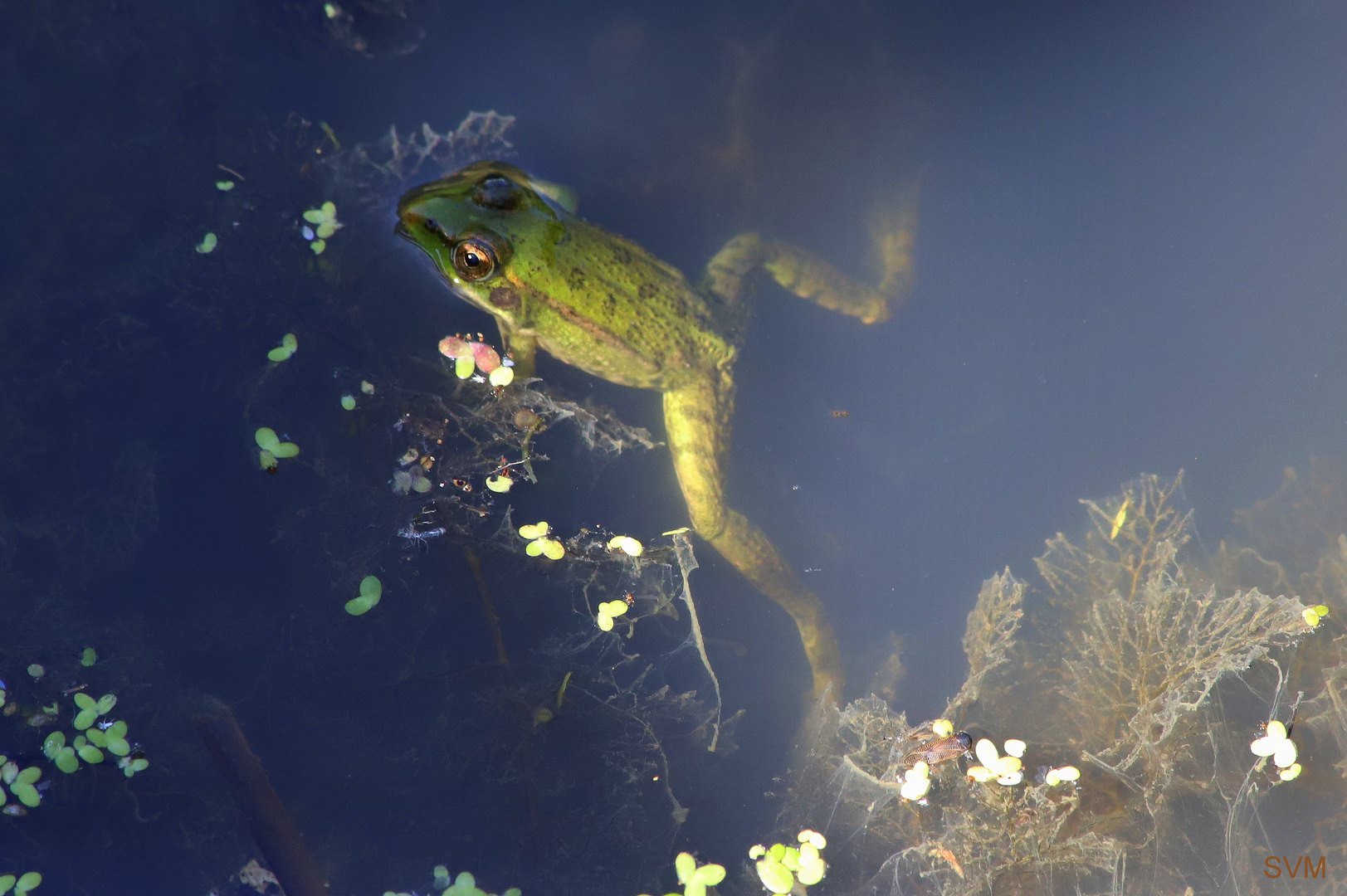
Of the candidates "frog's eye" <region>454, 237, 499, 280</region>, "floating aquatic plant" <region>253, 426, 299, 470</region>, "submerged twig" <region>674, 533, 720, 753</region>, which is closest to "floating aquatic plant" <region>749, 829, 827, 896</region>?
"submerged twig" <region>674, 533, 720, 753</region>

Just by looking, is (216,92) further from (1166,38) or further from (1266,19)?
(1266,19)

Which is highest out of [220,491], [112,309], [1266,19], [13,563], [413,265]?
[1266,19]

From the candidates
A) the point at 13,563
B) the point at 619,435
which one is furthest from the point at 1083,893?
the point at 13,563

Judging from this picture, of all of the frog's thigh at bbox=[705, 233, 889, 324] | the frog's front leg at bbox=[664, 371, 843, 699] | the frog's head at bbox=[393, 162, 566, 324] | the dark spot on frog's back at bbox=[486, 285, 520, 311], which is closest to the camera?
the frog's head at bbox=[393, 162, 566, 324]

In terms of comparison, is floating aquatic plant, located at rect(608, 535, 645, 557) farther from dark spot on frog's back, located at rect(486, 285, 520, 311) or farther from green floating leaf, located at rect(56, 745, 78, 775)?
green floating leaf, located at rect(56, 745, 78, 775)

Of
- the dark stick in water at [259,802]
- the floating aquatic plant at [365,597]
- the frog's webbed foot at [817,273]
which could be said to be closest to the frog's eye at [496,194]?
the frog's webbed foot at [817,273]

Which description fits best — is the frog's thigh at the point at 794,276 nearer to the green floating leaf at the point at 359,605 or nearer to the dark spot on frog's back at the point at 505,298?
the dark spot on frog's back at the point at 505,298

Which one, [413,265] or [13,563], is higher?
[413,265]
